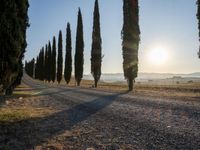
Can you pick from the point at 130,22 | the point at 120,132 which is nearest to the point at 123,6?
the point at 130,22

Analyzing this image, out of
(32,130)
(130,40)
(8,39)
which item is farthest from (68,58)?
(32,130)

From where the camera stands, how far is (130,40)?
117 ft

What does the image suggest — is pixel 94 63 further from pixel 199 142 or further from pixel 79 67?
pixel 199 142

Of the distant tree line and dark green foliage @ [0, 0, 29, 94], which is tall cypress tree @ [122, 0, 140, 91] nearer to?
the distant tree line

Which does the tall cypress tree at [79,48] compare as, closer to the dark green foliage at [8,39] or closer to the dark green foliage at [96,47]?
the dark green foliage at [96,47]

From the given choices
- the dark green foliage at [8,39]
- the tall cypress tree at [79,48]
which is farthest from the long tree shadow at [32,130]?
the tall cypress tree at [79,48]

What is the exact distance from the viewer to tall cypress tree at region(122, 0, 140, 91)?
114 feet

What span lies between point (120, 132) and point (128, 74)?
2614 centimetres

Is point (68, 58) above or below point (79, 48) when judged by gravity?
below

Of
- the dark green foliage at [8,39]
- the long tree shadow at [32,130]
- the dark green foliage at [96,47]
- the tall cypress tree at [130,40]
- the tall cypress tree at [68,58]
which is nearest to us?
the long tree shadow at [32,130]

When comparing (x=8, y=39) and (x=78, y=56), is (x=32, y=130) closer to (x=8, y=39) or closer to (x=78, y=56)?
(x=8, y=39)

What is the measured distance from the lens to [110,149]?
6.89 m

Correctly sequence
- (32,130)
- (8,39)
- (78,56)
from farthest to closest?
(78,56) < (8,39) < (32,130)

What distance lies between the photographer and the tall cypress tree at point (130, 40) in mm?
34719
